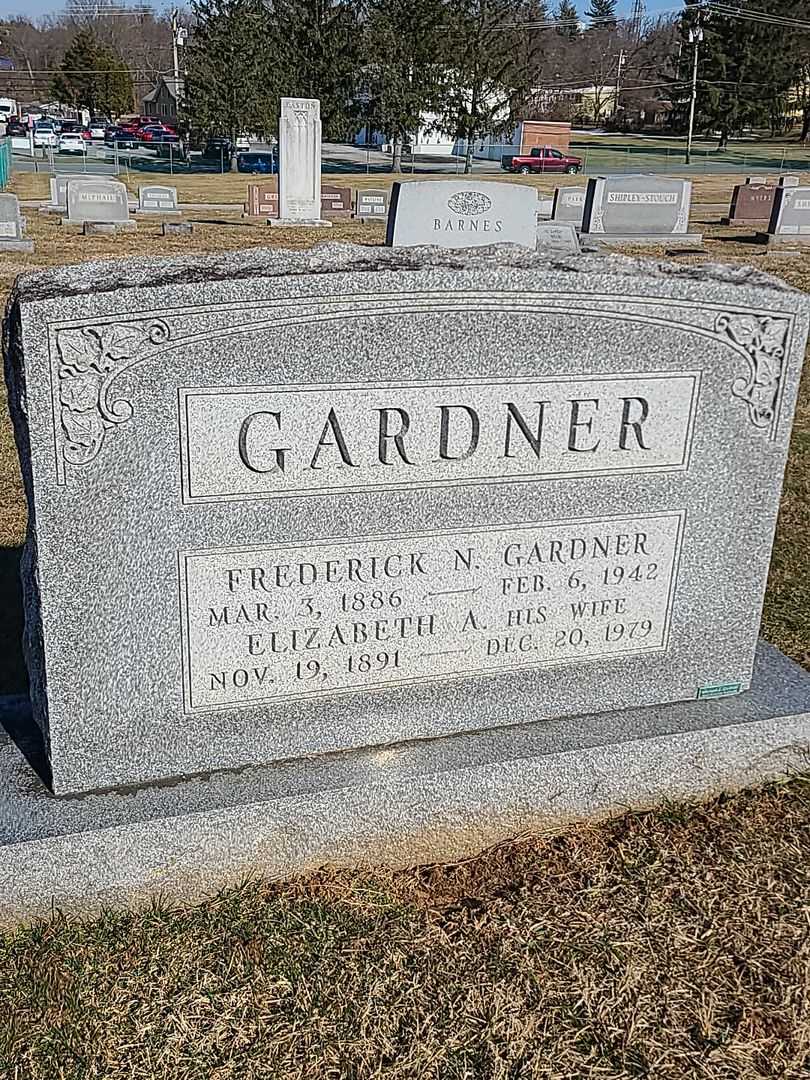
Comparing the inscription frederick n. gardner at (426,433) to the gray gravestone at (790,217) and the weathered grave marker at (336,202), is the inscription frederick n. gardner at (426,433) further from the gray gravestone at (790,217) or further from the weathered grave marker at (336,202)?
the weathered grave marker at (336,202)

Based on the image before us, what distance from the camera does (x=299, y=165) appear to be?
21656mm

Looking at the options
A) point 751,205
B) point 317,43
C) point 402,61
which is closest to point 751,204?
point 751,205

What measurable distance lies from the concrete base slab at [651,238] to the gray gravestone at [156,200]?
9280 millimetres

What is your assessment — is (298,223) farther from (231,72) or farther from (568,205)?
(231,72)

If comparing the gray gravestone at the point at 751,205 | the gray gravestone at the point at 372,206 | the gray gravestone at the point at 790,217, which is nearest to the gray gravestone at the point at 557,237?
the gray gravestone at the point at 790,217

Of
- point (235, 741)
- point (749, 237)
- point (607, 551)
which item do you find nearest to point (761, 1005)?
point (607, 551)

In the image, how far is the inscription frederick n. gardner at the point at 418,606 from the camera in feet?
9.06

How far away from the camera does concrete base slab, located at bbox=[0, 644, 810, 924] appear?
2.60 meters

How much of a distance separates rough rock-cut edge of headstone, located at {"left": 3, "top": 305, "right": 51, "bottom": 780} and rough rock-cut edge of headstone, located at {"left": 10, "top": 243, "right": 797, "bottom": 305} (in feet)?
0.37

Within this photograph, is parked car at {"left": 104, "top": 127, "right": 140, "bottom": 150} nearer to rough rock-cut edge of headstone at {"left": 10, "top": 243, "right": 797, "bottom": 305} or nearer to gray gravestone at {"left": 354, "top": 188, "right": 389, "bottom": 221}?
gray gravestone at {"left": 354, "top": 188, "right": 389, "bottom": 221}

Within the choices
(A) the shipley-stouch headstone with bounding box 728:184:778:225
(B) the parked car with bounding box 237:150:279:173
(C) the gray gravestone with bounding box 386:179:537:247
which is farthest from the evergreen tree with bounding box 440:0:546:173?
(C) the gray gravestone with bounding box 386:179:537:247

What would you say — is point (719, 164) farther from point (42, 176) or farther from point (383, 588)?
point (383, 588)

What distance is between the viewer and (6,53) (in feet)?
332

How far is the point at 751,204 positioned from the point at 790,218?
3526 millimetres
